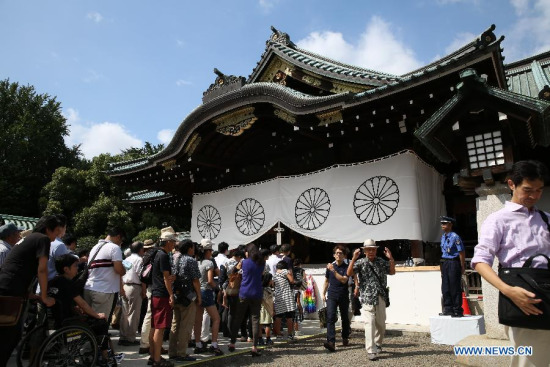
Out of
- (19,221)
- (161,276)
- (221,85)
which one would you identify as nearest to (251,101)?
(221,85)

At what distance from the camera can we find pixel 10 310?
11.9 feet

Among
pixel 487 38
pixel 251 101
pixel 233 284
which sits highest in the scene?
pixel 251 101

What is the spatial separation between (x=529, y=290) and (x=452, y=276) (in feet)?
15.1

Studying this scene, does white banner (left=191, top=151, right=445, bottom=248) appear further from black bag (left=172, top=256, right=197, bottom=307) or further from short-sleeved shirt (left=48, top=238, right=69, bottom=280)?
short-sleeved shirt (left=48, top=238, right=69, bottom=280)

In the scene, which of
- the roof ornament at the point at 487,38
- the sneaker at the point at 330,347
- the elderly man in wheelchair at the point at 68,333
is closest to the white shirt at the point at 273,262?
the sneaker at the point at 330,347

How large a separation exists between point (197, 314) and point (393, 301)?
4473 mm

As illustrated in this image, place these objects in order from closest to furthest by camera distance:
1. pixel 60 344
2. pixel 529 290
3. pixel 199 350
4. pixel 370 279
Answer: pixel 529 290 < pixel 60 344 < pixel 370 279 < pixel 199 350

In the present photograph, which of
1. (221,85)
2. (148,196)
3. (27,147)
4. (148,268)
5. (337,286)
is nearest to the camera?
(148,268)

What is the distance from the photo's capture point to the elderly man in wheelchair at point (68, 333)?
4.13 metres

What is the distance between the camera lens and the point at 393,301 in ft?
28.4

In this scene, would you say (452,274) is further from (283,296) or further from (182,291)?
(182,291)

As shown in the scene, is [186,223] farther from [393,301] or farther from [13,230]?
[13,230]

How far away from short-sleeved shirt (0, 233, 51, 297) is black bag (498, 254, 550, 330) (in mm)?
3870

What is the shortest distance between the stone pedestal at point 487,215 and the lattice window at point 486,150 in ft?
1.08
